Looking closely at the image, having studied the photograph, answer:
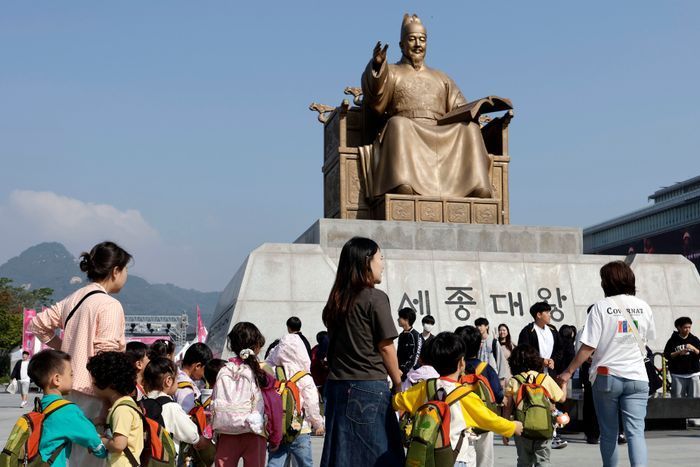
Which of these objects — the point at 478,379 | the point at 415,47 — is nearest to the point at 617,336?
the point at 478,379

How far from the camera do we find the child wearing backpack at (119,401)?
338 cm

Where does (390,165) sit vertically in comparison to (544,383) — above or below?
above

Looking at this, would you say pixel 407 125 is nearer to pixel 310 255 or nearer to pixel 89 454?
pixel 310 255

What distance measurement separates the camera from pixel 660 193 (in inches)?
2282

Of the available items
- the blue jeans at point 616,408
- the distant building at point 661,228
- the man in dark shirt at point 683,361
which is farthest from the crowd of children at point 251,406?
the distant building at point 661,228

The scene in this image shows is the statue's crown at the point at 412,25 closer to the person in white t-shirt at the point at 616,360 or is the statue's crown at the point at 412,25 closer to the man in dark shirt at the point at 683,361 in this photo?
the man in dark shirt at the point at 683,361

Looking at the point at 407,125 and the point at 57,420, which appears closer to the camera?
the point at 57,420

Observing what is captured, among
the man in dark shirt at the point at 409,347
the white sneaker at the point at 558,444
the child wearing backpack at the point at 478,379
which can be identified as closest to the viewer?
the child wearing backpack at the point at 478,379

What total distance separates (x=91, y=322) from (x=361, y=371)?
1011 millimetres

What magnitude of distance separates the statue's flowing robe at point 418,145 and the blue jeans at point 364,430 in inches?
314

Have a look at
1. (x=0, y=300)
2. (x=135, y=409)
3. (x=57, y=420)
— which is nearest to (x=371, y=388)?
(x=135, y=409)

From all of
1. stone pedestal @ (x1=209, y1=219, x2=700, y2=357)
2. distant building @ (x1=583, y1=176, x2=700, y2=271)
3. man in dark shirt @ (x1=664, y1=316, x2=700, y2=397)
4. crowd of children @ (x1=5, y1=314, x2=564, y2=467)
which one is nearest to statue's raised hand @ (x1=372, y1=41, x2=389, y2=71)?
stone pedestal @ (x1=209, y1=219, x2=700, y2=357)

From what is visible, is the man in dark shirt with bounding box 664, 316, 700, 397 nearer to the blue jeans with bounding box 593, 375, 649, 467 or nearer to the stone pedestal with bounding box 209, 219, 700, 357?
the stone pedestal with bounding box 209, 219, 700, 357

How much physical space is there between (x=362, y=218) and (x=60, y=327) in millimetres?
8170
